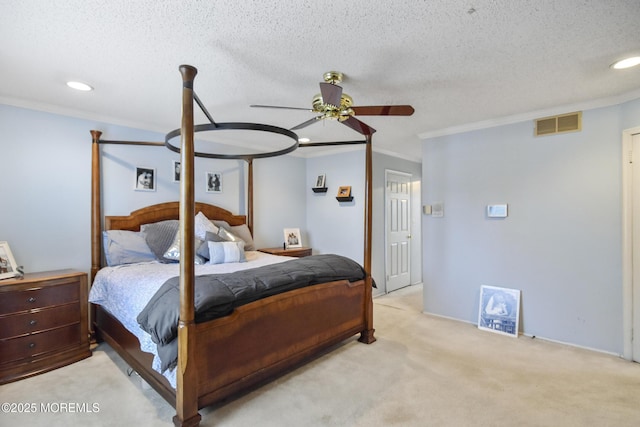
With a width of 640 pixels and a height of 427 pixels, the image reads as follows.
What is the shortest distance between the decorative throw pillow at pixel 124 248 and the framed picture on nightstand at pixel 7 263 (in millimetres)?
680

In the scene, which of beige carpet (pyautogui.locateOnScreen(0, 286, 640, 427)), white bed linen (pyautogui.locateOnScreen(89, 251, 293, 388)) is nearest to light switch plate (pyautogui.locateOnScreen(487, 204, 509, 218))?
beige carpet (pyautogui.locateOnScreen(0, 286, 640, 427))

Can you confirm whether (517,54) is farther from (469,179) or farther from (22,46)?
(22,46)

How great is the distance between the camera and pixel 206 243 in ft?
11.2

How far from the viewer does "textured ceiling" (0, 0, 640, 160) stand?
1624 mm

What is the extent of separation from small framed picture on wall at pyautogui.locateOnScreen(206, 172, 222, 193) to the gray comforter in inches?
82.0

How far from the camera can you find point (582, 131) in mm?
3037

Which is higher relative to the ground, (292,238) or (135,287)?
(292,238)

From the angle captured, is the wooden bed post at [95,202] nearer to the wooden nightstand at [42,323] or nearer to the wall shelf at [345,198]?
the wooden nightstand at [42,323]

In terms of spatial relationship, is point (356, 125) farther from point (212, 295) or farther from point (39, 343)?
point (39, 343)

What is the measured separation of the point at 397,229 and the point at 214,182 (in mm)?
3074

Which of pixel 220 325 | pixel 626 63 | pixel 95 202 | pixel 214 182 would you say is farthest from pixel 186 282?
pixel 626 63

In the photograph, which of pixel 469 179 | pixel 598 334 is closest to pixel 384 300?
pixel 469 179

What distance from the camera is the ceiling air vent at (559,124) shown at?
3.05m

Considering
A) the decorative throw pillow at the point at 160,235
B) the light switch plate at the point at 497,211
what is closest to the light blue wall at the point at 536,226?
the light switch plate at the point at 497,211
